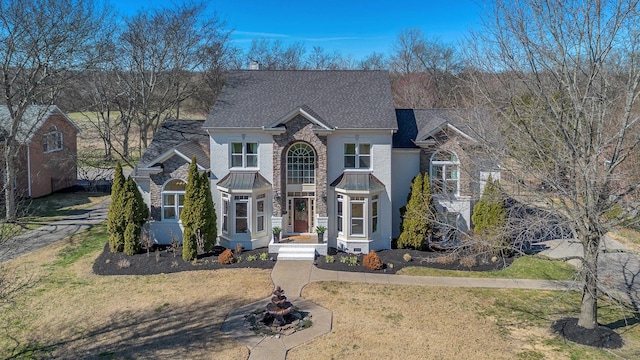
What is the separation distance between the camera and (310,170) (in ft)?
72.3

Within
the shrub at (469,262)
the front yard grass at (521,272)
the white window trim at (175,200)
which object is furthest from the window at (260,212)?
the shrub at (469,262)

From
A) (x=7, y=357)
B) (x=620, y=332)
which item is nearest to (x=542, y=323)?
(x=620, y=332)

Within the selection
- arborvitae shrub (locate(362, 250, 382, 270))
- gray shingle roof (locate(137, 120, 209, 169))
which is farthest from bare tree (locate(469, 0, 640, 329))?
gray shingle roof (locate(137, 120, 209, 169))

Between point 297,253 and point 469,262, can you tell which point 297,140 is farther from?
point 469,262

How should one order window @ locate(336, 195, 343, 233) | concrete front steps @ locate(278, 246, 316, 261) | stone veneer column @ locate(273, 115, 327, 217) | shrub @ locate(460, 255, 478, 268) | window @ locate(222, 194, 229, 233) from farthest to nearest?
window @ locate(336, 195, 343, 233) < window @ locate(222, 194, 229, 233) < stone veneer column @ locate(273, 115, 327, 217) < concrete front steps @ locate(278, 246, 316, 261) < shrub @ locate(460, 255, 478, 268)

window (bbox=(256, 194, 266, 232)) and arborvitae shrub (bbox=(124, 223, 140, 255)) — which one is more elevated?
window (bbox=(256, 194, 266, 232))

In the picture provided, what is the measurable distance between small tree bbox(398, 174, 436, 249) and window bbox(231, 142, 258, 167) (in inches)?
304

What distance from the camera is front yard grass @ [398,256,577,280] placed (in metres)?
18.3

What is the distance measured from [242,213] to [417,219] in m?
8.25

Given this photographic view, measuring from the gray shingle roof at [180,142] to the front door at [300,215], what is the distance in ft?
15.9

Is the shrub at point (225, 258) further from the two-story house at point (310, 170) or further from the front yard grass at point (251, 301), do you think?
the two-story house at point (310, 170)

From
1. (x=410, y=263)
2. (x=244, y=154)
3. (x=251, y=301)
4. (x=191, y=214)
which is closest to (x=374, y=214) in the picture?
(x=410, y=263)

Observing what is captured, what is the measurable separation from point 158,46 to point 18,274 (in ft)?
64.0

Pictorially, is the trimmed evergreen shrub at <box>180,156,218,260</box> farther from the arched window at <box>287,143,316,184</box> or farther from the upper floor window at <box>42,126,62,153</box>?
the upper floor window at <box>42,126,62,153</box>
